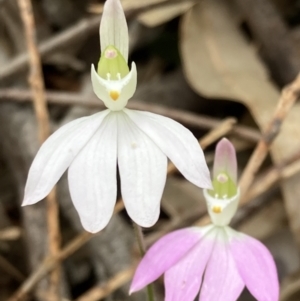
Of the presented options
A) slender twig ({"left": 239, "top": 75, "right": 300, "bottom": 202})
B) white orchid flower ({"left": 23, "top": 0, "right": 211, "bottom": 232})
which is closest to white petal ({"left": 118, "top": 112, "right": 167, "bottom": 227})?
white orchid flower ({"left": 23, "top": 0, "right": 211, "bottom": 232})

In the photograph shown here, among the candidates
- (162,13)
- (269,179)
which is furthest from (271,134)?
(162,13)

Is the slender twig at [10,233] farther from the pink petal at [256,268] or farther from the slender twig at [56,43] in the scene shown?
the pink petal at [256,268]

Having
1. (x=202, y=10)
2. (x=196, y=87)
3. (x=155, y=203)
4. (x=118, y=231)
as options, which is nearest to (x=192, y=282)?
(x=155, y=203)

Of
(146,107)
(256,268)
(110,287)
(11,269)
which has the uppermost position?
(146,107)

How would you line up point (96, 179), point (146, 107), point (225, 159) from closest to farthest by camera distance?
point (96, 179) → point (225, 159) → point (146, 107)

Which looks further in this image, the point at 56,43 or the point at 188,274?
the point at 56,43

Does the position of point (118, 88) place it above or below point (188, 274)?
above

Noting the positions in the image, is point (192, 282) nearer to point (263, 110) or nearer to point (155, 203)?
point (155, 203)

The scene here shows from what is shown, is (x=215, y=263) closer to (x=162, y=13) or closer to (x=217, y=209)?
(x=217, y=209)
